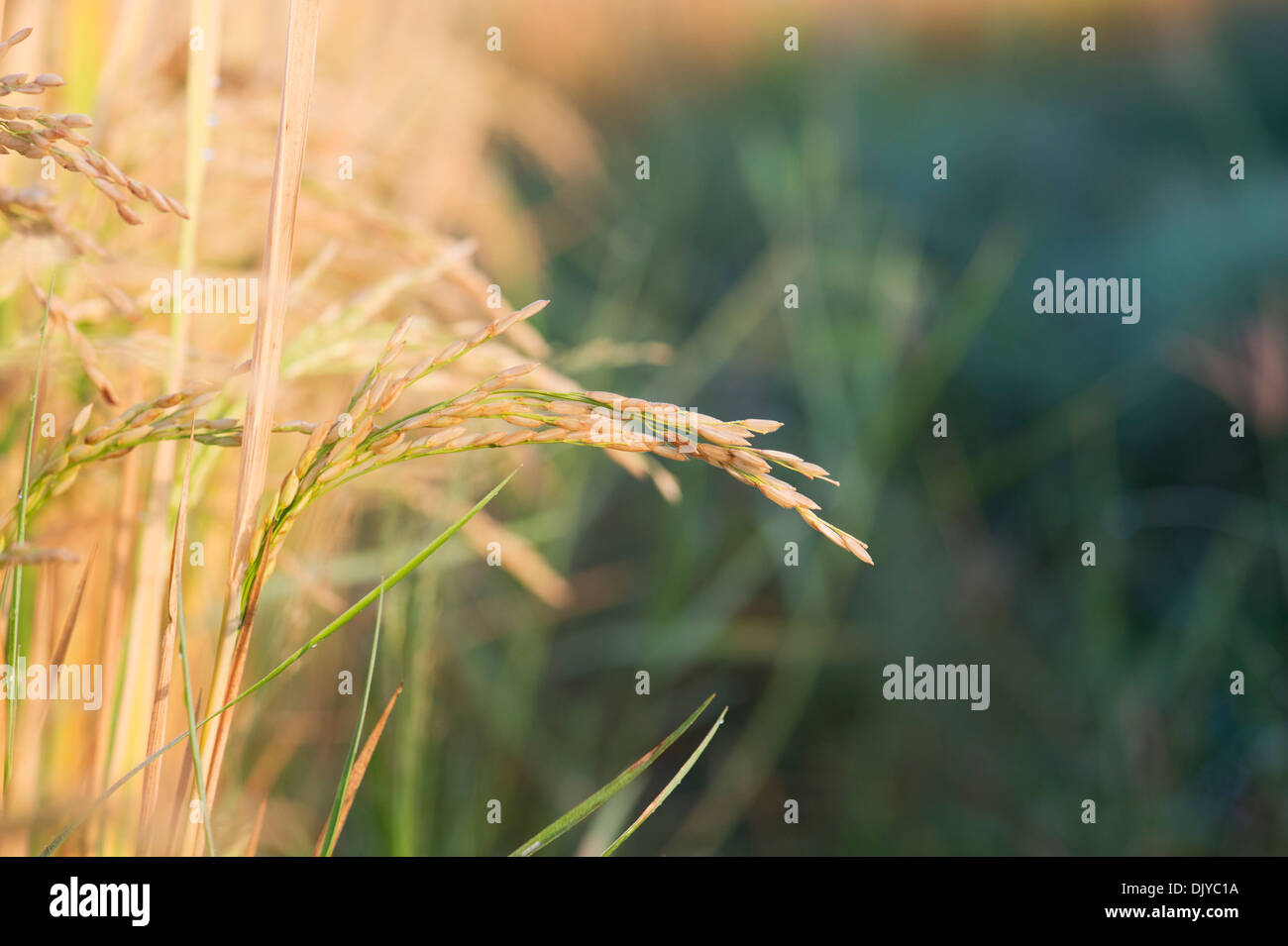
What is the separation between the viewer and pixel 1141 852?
115 cm

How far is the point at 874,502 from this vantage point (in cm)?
149

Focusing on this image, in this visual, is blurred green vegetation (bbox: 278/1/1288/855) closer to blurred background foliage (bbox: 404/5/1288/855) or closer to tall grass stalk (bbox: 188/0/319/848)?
blurred background foliage (bbox: 404/5/1288/855)

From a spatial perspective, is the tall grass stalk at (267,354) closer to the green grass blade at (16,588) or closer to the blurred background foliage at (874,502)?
the green grass blade at (16,588)

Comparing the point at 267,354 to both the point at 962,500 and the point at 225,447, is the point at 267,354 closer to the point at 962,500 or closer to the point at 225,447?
the point at 225,447

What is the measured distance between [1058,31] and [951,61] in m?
0.31

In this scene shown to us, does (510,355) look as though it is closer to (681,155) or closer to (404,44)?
(404,44)

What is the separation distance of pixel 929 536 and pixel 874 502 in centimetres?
20

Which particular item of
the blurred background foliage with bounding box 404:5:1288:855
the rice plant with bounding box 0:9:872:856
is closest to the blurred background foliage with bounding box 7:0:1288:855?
the blurred background foliage with bounding box 404:5:1288:855

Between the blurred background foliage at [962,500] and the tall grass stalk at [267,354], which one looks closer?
the tall grass stalk at [267,354]

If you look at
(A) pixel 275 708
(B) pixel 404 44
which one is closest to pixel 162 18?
(A) pixel 275 708

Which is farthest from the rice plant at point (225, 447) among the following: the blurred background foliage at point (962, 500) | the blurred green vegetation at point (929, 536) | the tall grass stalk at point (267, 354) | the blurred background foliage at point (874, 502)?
the blurred background foliage at point (962, 500)

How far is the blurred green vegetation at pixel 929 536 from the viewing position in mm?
1264

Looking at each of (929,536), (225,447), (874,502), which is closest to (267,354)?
(225,447)

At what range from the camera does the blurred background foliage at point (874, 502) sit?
1202 millimetres
